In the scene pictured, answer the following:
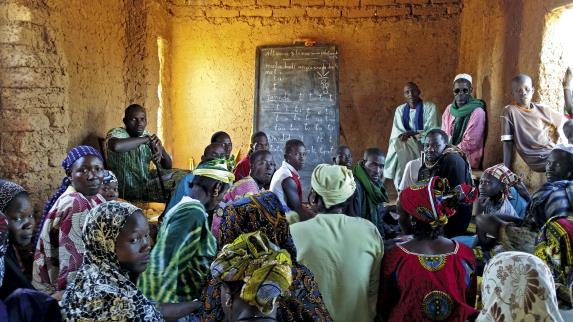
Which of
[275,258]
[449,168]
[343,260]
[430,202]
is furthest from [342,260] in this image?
[449,168]

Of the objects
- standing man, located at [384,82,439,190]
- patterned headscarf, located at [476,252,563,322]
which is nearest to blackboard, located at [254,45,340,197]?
standing man, located at [384,82,439,190]

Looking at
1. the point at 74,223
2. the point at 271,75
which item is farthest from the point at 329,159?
the point at 74,223

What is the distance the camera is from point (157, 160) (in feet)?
24.4

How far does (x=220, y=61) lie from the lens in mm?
10828

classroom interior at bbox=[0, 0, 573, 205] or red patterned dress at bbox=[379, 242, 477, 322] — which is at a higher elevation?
classroom interior at bbox=[0, 0, 573, 205]

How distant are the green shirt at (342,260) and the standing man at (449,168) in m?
2.58

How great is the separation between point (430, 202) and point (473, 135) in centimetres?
520

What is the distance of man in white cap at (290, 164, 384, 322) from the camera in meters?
3.14

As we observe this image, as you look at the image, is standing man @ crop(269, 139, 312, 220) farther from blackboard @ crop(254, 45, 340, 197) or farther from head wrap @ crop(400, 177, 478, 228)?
blackboard @ crop(254, 45, 340, 197)

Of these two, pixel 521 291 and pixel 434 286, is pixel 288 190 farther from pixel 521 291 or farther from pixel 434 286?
pixel 521 291

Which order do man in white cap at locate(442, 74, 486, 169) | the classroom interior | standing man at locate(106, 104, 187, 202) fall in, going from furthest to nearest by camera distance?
man in white cap at locate(442, 74, 486, 169)
standing man at locate(106, 104, 187, 202)
the classroom interior

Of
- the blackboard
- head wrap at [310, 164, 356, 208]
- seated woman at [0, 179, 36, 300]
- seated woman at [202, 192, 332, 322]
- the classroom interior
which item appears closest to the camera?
seated woman at [202, 192, 332, 322]

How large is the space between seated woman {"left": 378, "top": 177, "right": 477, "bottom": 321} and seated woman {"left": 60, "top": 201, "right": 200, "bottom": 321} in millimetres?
1213

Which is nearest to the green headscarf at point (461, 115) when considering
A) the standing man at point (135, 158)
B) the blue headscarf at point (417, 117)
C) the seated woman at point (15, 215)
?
the blue headscarf at point (417, 117)
